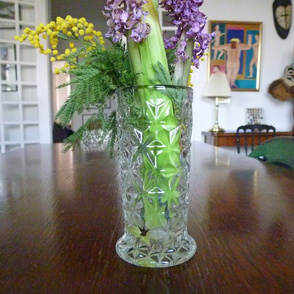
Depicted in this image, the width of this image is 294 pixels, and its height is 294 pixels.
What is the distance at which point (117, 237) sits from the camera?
0.35 meters

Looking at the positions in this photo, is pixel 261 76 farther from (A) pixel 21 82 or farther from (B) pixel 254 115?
(A) pixel 21 82

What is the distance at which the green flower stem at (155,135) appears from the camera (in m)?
0.29

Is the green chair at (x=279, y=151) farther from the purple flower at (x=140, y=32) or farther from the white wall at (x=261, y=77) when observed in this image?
the white wall at (x=261, y=77)

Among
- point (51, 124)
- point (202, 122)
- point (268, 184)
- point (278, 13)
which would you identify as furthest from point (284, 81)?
point (51, 124)

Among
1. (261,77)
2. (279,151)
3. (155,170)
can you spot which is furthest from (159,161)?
(261,77)

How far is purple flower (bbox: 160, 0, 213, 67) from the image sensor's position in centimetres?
28

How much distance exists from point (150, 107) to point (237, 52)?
2781mm

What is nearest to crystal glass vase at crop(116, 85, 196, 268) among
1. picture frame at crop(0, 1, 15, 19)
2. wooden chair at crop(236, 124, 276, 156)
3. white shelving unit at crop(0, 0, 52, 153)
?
wooden chair at crop(236, 124, 276, 156)

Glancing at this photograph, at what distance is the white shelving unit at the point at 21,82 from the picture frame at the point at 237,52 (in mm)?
1871

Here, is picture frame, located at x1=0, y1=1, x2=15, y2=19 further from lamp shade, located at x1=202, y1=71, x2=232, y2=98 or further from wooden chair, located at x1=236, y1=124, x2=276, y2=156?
wooden chair, located at x1=236, y1=124, x2=276, y2=156

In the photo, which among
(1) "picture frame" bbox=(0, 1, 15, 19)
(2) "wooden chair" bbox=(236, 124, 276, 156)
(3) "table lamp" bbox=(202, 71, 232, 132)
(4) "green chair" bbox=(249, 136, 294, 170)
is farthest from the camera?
(1) "picture frame" bbox=(0, 1, 15, 19)

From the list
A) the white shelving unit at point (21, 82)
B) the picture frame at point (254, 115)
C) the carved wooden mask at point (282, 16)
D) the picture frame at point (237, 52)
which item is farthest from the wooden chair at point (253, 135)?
the white shelving unit at point (21, 82)

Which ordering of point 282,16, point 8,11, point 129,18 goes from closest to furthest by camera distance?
point 129,18
point 8,11
point 282,16

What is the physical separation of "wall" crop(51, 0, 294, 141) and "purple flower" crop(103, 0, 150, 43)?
2.49 m
